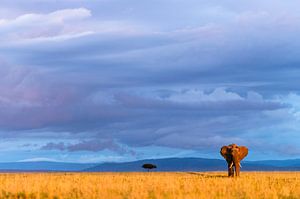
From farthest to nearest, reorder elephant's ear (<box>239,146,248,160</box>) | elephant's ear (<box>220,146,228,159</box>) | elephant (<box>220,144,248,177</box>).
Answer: elephant's ear (<box>220,146,228,159</box>), elephant's ear (<box>239,146,248,160</box>), elephant (<box>220,144,248,177</box>)

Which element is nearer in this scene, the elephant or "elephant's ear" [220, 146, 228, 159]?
the elephant

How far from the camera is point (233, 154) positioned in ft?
278

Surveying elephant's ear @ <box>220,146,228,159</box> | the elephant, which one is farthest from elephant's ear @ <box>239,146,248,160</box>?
elephant's ear @ <box>220,146,228,159</box>

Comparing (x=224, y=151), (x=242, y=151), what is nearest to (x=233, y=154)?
(x=242, y=151)

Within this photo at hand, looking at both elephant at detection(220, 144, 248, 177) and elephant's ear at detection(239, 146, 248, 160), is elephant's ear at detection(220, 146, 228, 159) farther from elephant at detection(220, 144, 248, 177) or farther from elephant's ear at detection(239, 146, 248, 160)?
elephant's ear at detection(239, 146, 248, 160)

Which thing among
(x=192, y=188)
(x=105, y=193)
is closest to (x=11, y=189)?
(x=105, y=193)

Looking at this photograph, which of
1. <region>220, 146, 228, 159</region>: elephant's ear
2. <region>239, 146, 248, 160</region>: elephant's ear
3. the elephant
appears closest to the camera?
the elephant

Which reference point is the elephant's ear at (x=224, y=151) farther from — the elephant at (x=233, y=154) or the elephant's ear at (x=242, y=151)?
the elephant's ear at (x=242, y=151)

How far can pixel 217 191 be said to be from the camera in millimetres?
41188

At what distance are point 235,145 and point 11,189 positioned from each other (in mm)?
47360

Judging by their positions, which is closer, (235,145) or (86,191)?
(86,191)

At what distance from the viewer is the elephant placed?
84.2 m

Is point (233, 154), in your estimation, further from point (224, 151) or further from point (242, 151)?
point (224, 151)

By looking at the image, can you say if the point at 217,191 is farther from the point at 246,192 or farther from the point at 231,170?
the point at 231,170
